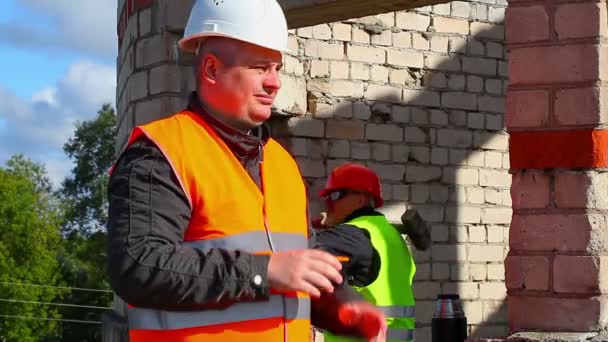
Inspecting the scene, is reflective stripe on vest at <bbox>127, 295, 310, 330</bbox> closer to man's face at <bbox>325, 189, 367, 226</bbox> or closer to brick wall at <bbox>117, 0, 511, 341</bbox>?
man's face at <bbox>325, 189, 367, 226</bbox>

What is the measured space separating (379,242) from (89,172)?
47.2 metres

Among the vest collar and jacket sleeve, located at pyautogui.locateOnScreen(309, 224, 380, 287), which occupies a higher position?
the vest collar

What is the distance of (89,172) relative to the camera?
51625mm

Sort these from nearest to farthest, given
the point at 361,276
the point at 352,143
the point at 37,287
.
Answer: the point at 361,276 < the point at 352,143 < the point at 37,287

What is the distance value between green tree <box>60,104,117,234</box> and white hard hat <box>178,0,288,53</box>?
159 feet

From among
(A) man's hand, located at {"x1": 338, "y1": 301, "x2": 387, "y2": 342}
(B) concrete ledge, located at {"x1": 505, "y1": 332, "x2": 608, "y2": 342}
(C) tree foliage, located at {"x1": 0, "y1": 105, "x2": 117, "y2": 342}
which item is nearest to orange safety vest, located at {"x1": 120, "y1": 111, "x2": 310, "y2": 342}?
(A) man's hand, located at {"x1": 338, "y1": 301, "x2": 387, "y2": 342}

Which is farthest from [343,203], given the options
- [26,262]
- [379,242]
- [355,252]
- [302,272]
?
[26,262]

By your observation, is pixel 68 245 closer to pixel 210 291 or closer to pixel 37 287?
pixel 37 287

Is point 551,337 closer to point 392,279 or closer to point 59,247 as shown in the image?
point 392,279

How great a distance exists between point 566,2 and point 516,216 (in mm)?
925

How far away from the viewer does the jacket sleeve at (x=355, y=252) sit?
13.5ft

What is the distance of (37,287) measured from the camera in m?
46.8

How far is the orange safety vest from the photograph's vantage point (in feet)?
7.63

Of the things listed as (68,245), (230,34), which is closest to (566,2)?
(230,34)
